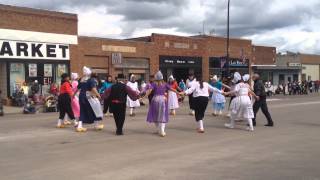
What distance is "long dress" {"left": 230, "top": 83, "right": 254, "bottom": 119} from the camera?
52.5 feet

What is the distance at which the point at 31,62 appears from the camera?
34.5 m

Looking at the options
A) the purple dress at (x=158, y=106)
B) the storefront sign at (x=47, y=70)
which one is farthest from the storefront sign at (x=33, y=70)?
the purple dress at (x=158, y=106)

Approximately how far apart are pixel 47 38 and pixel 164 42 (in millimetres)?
12651

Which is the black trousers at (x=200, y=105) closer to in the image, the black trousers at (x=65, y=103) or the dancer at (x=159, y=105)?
the dancer at (x=159, y=105)

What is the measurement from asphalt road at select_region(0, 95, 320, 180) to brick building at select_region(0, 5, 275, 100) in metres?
15.5

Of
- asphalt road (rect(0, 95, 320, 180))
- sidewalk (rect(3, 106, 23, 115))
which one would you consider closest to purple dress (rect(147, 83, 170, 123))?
asphalt road (rect(0, 95, 320, 180))

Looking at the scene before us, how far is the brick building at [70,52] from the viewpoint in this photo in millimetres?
33312

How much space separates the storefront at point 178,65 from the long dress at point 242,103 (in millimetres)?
28193

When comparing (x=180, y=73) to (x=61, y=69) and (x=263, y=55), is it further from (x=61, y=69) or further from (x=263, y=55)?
(x=263, y=55)

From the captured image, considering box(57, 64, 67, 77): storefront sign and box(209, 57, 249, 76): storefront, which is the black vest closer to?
box(57, 64, 67, 77): storefront sign

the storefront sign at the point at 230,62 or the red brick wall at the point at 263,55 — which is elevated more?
the red brick wall at the point at 263,55

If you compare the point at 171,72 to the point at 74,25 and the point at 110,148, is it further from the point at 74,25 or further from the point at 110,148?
the point at 110,148

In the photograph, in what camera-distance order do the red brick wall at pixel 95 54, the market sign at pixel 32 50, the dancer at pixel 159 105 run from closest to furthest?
1. the dancer at pixel 159 105
2. the market sign at pixel 32 50
3. the red brick wall at pixel 95 54

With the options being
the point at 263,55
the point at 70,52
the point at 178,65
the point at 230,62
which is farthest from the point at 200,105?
the point at 263,55
